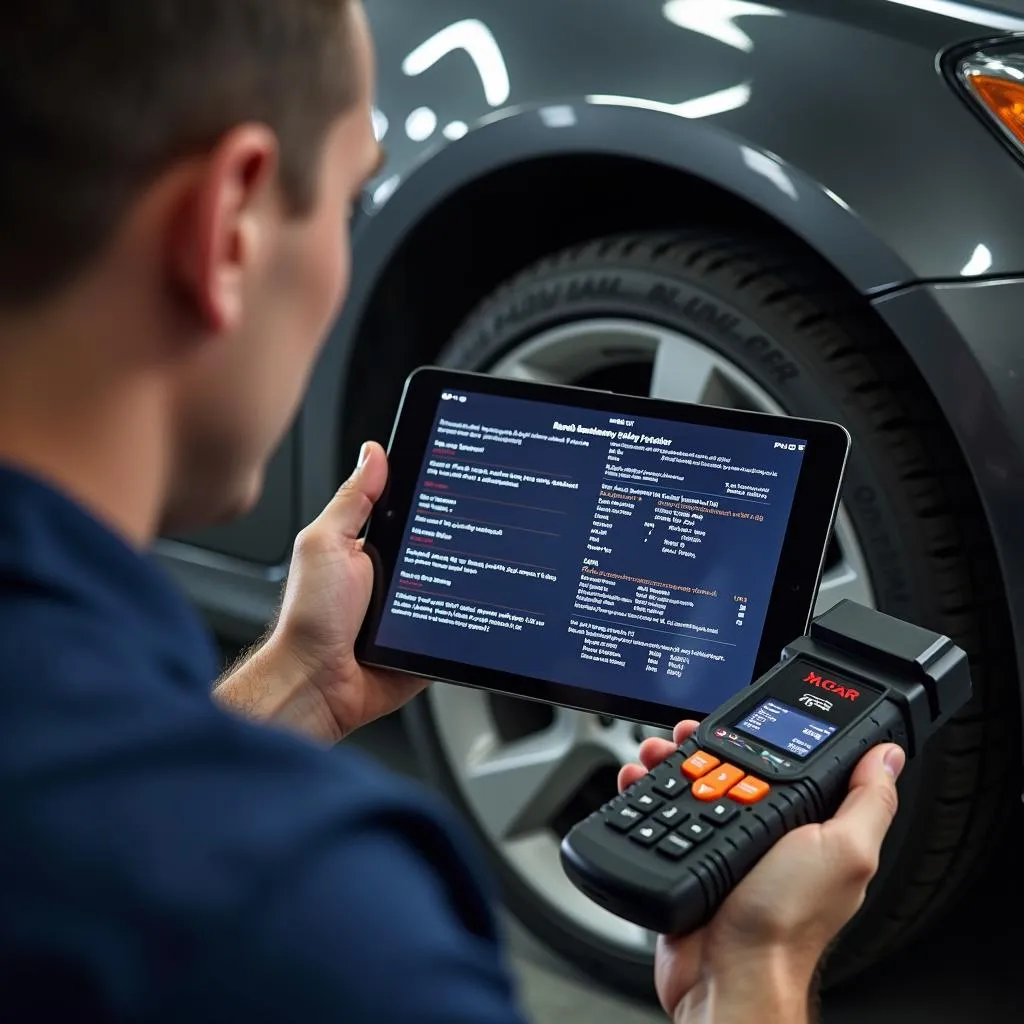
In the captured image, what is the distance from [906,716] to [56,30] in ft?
2.14

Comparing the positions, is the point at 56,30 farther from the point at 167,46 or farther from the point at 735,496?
the point at 735,496

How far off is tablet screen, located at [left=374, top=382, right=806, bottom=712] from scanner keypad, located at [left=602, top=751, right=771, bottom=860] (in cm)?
22

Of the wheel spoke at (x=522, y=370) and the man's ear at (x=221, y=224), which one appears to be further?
the wheel spoke at (x=522, y=370)

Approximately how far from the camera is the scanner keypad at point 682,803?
0.78m

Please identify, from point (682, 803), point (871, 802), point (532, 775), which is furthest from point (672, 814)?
point (532, 775)

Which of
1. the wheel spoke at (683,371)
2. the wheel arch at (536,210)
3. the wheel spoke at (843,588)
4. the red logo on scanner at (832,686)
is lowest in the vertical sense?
the red logo on scanner at (832,686)

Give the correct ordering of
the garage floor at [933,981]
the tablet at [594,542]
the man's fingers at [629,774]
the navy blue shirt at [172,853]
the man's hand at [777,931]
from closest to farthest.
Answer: the navy blue shirt at [172,853] < the man's hand at [777,931] < the man's fingers at [629,774] < the tablet at [594,542] < the garage floor at [933,981]

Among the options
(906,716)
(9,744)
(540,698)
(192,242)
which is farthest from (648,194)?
(9,744)

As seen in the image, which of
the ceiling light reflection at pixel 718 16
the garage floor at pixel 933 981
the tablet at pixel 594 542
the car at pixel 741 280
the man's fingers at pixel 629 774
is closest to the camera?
the man's fingers at pixel 629 774

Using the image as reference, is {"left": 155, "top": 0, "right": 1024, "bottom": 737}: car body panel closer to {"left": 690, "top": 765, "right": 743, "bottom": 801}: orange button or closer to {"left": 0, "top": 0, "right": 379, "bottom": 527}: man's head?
{"left": 690, "top": 765, "right": 743, "bottom": 801}: orange button

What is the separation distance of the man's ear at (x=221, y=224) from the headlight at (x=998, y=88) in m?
0.87

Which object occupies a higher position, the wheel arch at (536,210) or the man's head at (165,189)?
the wheel arch at (536,210)

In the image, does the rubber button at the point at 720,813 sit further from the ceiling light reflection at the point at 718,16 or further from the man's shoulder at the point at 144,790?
the ceiling light reflection at the point at 718,16

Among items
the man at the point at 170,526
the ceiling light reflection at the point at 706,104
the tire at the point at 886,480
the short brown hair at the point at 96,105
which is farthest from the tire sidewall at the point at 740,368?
the short brown hair at the point at 96,105
